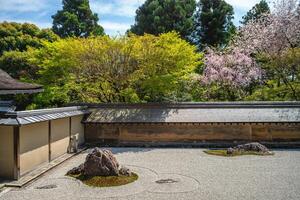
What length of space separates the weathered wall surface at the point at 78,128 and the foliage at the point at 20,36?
15016 millimetres

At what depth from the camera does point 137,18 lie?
117 feet

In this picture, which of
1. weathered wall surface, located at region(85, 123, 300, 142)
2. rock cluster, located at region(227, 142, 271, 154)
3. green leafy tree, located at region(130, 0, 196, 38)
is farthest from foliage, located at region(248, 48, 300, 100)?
green leafy tree, located at region(130, 0, 196, 38)

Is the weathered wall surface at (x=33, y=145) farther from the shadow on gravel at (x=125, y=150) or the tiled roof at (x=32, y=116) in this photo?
the shadow on gravel at (x=125, y=150)

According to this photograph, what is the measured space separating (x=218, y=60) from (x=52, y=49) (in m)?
11.1

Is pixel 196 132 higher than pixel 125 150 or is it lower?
higher

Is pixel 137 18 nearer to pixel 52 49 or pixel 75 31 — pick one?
pixel 75 31

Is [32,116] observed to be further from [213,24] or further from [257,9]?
[257,9]

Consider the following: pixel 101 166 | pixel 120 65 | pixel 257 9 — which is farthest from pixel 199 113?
pixel 257 9

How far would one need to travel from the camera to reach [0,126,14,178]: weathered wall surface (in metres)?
10.1

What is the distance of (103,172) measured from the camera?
1023 centimetres

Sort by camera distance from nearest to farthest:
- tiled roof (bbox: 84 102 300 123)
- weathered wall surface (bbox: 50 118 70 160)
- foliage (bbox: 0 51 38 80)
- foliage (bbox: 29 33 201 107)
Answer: weathered wall surface (bbox: 50 118 70 160)
tiled roof (bbox: 84 102 300 123)
foliage (bbox: 29 33 201 107)
foliage (bbox: 0 51 38 80)

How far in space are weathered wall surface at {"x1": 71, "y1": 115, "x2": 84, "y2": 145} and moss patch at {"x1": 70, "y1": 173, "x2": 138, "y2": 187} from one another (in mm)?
5434

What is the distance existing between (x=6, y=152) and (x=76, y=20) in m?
29.9

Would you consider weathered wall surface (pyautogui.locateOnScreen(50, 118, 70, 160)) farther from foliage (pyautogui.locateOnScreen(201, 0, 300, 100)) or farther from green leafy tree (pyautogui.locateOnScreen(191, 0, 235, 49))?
green leafy tree (pyautogui.locateOnScreen(191, 0, 235, 49))
